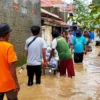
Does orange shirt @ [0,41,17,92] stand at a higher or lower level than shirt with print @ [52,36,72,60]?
higher

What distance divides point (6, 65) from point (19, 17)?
993 centimetres

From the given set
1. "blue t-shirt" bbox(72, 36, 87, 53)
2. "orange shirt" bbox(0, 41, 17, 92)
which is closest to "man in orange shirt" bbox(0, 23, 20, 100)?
"orange shirt" bbox(0, 41, 17, 92)

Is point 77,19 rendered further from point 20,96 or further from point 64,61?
point 20,96

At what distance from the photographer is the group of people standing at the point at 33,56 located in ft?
16.6

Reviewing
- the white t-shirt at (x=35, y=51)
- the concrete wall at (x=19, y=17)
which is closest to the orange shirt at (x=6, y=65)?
the white t-shirt at (x=35, y=51)

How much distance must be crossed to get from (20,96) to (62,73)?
306 cm

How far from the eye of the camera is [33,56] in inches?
352

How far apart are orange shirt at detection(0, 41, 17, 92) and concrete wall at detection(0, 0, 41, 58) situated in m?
7.49

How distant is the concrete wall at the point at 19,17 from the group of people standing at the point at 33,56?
251 centimetres

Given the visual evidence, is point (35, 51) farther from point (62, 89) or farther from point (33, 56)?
point (62, 89)

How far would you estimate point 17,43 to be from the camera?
14633mm

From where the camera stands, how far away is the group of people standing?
507 centimetres

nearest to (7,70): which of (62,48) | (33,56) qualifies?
(33,56)

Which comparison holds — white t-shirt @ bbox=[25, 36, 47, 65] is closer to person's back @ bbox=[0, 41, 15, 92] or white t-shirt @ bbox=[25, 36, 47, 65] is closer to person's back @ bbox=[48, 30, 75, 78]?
person's back @ bbox=[48, 30, 75, 78]
